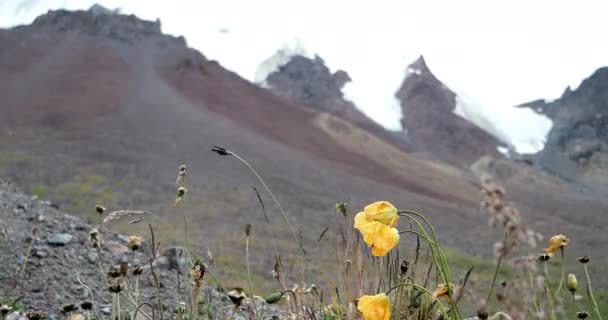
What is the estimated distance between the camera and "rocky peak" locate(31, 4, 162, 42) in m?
66.2

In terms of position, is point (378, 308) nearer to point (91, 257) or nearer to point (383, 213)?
point (383, 213)

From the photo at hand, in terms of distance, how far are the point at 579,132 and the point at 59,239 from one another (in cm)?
9900

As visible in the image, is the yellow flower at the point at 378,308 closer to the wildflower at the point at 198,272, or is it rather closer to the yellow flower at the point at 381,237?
the yellow flower at the point at 381,237

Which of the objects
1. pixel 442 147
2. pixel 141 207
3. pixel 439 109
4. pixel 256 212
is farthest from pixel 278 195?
pixel 439 109

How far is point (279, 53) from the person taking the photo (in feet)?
295

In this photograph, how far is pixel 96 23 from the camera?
223 feet

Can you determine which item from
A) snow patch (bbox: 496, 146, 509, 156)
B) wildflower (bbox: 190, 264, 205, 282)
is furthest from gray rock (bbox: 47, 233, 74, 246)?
snow patch (bbox: 496, 146, 509, 156)

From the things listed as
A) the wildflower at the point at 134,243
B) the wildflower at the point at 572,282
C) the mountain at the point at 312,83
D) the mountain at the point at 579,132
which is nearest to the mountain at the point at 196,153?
the wildflower at the point at 134,243

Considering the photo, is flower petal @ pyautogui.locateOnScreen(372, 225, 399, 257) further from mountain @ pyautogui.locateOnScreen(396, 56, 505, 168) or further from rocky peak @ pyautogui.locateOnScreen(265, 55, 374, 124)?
rocky peak @ pyautogui.locateOnScreen(265, 55, 374, 124)

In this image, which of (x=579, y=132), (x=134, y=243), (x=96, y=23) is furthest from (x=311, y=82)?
(x=134, y=243)

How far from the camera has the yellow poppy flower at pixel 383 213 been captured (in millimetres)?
1444

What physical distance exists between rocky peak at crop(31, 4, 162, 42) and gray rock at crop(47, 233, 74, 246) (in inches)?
2532

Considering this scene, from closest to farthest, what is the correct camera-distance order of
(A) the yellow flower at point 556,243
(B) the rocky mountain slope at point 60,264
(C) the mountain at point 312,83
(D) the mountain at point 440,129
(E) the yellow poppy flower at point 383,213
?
(E) the yellow poppy flower at point 383,213 → (A) the yellow flower at point 556,243 → (B) the rocky mountain slope at point 60,264 → (D) the mountain at point 440,129 → (C) the mountain at point 312,83

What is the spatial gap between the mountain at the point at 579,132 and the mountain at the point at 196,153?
1631cm
